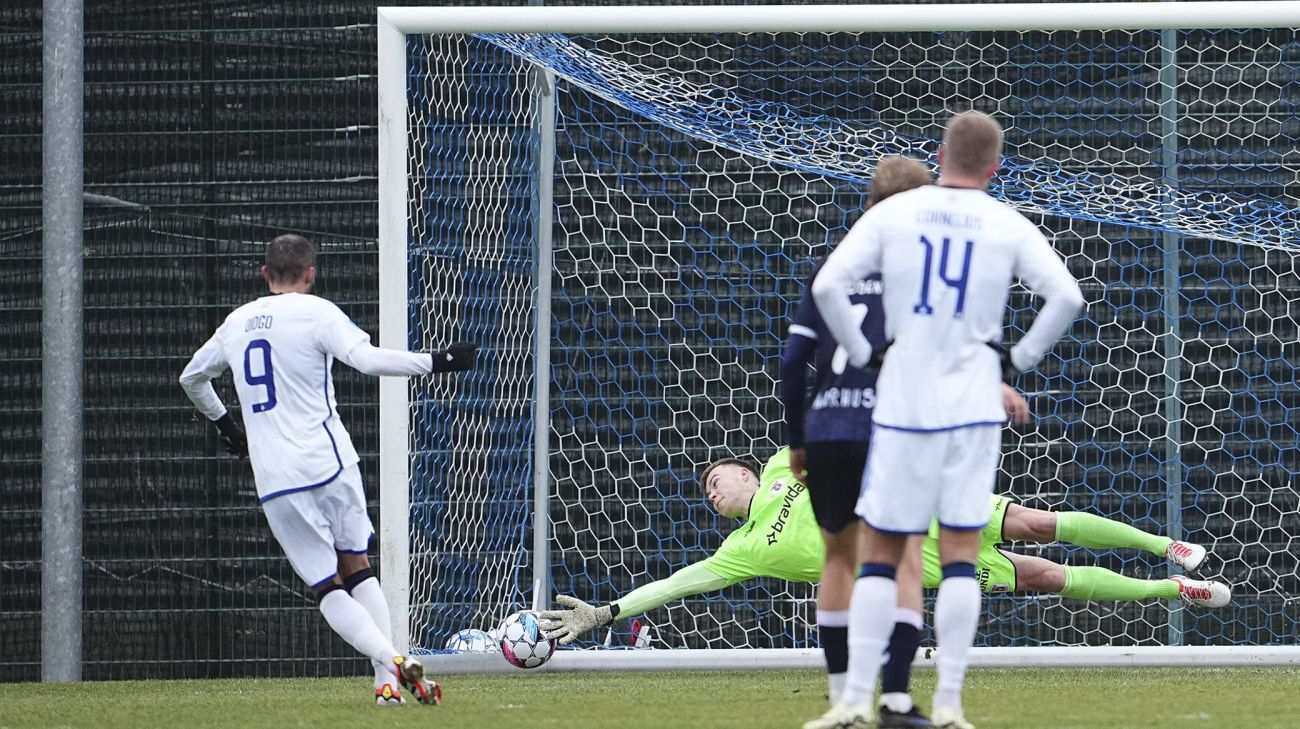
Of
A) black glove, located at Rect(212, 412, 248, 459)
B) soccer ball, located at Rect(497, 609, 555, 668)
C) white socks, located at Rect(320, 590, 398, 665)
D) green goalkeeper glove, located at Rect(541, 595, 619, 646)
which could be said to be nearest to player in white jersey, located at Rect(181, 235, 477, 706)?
white socks, located at Rect(320, 590, 398, 665)

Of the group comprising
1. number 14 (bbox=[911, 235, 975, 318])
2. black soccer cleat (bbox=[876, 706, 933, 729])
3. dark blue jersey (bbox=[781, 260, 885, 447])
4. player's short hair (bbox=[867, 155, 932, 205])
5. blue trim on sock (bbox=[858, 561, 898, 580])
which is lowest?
black soccer cleat (bbox=[876, 706, 933, 729])

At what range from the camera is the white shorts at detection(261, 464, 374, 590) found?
19.7 ft

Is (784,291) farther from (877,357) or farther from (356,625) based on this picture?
(877,357)

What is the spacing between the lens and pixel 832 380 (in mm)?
4754

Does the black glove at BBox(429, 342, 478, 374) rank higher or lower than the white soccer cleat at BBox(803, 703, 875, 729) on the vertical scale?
higher

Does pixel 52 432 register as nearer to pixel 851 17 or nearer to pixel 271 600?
pixel 271 600

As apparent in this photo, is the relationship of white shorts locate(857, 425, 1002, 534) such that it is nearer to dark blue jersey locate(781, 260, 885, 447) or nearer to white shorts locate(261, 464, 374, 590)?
dark blue jersey locate(781, 260, 885, 447)

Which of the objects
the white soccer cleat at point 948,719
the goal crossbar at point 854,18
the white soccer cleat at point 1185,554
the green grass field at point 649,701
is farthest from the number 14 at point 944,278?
the white soccer cleat at point 1185,554

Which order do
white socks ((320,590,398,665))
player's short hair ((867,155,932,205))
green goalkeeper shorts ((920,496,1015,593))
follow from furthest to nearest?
1. green goalkeeper shorts ((920,496,1015,593))
2. white socks ((320,590,398,665))
3. player's short hair ((867,155,932,205))

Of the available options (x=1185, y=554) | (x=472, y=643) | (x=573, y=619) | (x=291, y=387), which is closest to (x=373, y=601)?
(x=291, y=387)

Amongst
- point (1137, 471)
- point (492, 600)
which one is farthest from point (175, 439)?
point (1137, 471)

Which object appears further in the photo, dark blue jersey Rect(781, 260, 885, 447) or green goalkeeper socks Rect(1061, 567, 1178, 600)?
green goalkeeper socks Rect(1061, 567, 1178, 600)

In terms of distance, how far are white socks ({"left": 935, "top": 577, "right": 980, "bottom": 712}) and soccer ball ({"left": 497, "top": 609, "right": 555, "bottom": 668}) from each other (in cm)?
297

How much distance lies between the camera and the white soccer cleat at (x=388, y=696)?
19.7 feet
